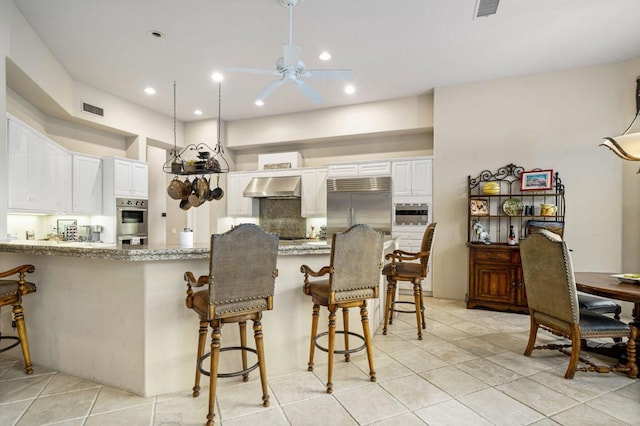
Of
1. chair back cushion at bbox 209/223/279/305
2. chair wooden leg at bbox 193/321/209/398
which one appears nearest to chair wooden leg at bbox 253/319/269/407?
chair back cushion at bbox 209/223/279/305

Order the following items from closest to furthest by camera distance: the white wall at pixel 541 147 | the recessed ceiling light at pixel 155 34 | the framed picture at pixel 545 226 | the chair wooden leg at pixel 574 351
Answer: the chair wooden leg at pixel 574 351
the recessed ceiling light at pixel 155 34
the framed picture at pixel 545 226
the white wall at pixel 541 147

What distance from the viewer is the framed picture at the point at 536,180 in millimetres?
4461

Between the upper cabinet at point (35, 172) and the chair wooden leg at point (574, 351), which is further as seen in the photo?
the upper cabinet at point (35, 172)

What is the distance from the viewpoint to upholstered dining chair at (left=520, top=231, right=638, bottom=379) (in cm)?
252

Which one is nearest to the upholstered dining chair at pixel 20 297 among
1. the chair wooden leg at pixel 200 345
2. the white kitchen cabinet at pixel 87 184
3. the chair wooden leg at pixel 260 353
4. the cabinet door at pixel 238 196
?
the chair wooden leg at pixel 200 345

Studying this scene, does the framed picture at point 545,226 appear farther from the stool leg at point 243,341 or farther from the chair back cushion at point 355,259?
the stool leg at point 243,341

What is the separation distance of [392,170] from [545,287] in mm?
3199

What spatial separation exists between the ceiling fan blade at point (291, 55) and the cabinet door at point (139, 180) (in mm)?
4358

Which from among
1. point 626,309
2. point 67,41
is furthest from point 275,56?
point 626,309

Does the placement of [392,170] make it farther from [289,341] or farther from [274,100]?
[289,341]

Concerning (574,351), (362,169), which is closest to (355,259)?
(574,351)

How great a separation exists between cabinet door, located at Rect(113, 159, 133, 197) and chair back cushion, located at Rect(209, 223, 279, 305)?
4.73 metres

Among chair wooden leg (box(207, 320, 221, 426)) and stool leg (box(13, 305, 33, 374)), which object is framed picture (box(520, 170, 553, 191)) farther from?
stool leg (box(13, 305, 33, 374))

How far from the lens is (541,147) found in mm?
4668
